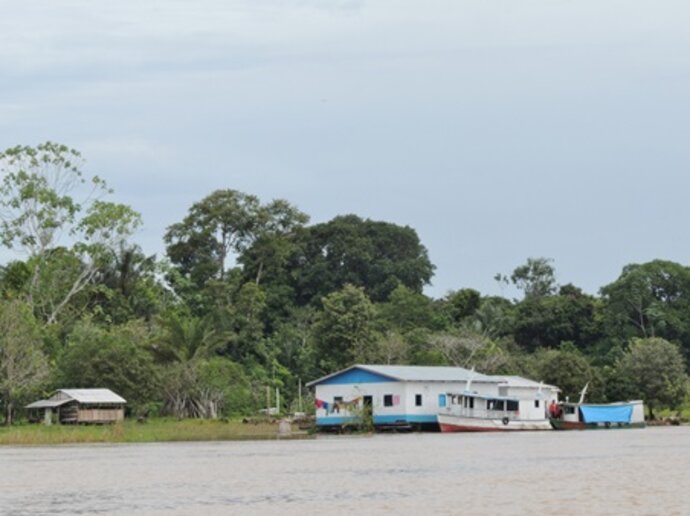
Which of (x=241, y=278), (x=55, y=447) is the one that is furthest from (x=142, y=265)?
(x=55, y=447)

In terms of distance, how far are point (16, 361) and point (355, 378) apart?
15525 millimetres

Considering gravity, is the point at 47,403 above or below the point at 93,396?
below

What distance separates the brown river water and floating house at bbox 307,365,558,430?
1888 cm

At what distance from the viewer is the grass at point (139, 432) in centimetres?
4719

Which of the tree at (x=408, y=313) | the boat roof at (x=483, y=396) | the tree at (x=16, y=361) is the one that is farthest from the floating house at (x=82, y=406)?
the tree at (x=408, y=313)

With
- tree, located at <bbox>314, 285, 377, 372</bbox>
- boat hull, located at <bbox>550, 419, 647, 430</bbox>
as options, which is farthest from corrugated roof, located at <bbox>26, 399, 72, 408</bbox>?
boat hull, located at <bbox>550, 419, 647, 430</bbox>

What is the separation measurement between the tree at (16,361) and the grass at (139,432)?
Answer: 1606 millimetres

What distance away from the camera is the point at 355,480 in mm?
24672

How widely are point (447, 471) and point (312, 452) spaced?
11253mm

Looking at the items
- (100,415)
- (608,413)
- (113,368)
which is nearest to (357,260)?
(608,413)

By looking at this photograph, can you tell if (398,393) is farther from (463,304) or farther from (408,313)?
(463,304)

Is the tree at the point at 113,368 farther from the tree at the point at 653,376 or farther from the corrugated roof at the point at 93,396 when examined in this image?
the tree at the point at 653,376

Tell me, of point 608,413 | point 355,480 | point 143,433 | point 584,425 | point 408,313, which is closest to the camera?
point 355,480

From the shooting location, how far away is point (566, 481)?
75.7ft
